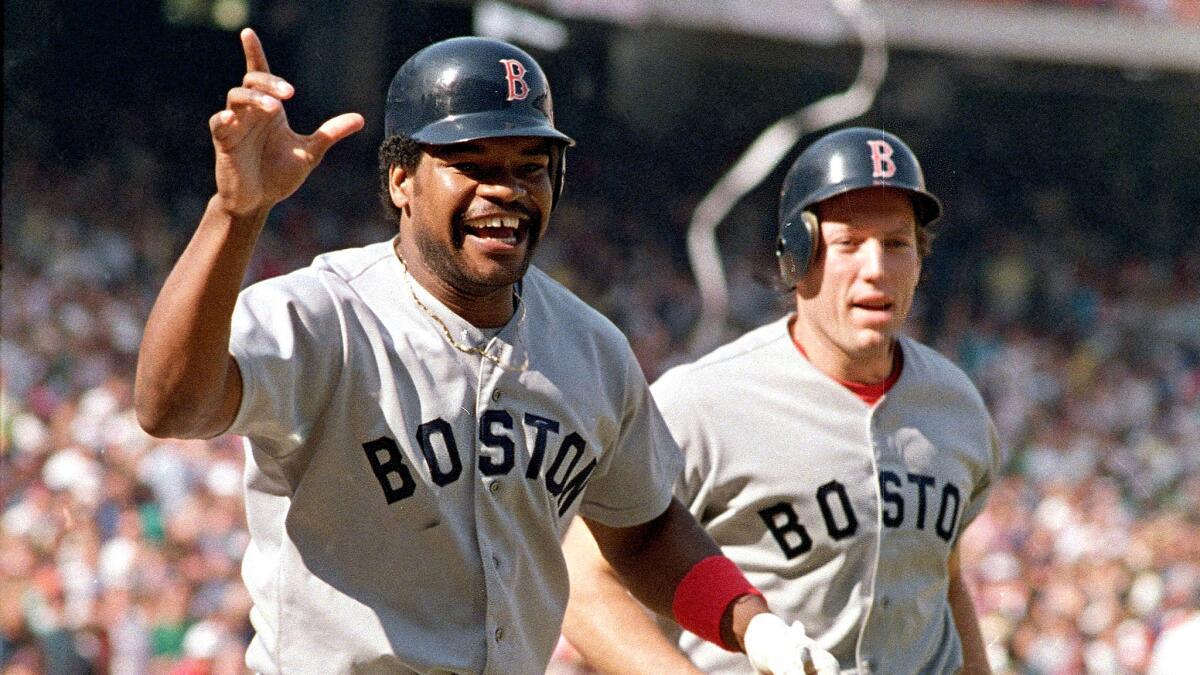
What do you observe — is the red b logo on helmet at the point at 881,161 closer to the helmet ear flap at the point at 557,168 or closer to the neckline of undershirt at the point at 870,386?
the neckline of undershirt at the point at 870,386

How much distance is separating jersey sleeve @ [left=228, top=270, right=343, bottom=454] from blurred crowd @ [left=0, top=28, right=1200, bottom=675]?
5.59 feet

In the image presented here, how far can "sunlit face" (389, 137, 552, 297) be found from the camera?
8.06 ft

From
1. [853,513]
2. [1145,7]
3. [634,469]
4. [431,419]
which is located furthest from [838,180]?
[1145,7]

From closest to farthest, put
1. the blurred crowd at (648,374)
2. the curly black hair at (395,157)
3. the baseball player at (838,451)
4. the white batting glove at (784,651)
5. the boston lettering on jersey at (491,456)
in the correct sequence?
the boston lettering on jersey at (491,456) → the curly black hair at (395,157) → the white batting glove at (784,651) → the baseball player at (838,451) → the blurred crowd at (648,374)

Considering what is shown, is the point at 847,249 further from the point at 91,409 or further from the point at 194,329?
the point at 91,409

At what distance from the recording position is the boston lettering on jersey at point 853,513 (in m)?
3.28

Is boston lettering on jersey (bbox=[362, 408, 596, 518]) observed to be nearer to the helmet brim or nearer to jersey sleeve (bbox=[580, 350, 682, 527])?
jersey sleeve (bbox=[580, 350, 682, 527])

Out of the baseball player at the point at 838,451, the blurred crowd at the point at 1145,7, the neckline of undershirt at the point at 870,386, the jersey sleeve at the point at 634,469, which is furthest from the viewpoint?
the blurred crowd at the point at 1145,7

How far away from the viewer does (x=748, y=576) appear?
130 inches

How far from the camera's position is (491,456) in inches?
98.0

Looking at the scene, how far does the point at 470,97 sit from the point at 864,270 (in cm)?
120

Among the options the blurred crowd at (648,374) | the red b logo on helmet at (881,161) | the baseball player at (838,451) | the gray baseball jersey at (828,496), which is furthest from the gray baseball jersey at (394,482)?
the blurred crowd at (648,374)

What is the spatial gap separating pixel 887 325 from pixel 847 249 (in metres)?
0.19

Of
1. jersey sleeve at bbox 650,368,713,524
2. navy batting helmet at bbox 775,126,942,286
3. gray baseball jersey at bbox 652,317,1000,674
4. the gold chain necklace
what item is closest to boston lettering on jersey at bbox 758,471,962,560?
gray baseball jersey at bbox 652,317,1000,674
